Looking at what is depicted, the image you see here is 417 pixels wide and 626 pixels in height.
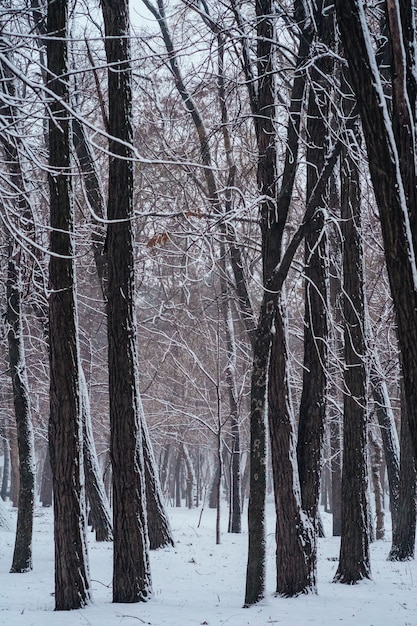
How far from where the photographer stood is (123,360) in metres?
7.70

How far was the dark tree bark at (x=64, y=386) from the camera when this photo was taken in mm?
7281

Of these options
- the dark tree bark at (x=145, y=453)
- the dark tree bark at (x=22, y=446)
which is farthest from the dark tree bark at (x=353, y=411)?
the dark tree bark at (x=22, y=446)

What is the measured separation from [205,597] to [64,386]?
3.63 meters

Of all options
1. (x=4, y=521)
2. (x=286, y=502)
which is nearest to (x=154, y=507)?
(x=286, y=502)

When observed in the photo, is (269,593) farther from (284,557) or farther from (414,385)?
(414,385)

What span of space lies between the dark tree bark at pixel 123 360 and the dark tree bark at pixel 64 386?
407 millimetres

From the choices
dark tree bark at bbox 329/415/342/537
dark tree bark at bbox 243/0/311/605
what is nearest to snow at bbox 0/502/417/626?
dark tree bark at bbox 243/0/311/605

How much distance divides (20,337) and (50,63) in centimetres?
538

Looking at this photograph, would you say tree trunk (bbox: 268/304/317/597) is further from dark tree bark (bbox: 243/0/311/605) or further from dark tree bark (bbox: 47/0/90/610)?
dark tree bark (bbox: 47/0/90/610)

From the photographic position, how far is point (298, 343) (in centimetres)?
2281

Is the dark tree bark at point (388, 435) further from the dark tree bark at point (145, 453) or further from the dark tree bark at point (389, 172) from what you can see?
the dark tree bark at point (389, 172)

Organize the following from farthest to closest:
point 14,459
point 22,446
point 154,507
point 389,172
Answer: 1. point 14,459
2. point 154,507
3. point 22,446
4. point 389,172

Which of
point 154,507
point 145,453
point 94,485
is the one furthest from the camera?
point 94,485

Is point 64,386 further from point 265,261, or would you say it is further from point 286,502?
point 286,502
